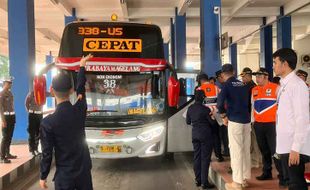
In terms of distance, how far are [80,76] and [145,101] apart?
4.37 metres

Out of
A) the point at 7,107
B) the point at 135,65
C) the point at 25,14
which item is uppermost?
the point at 25,14

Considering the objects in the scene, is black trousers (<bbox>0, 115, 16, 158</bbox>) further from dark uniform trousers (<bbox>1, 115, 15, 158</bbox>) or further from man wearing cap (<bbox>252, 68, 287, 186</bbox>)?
man wearing cap (<bbox>252, 68, 287, 186</bbox>)

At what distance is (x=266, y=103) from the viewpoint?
6.45 meters

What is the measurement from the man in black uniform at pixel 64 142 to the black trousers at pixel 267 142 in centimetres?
330

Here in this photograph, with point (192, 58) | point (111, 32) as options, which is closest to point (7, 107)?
point (111, 32)

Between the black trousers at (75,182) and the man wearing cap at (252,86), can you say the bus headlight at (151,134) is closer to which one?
the man wearing cap at (252,86)

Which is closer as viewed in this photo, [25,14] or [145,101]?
[145,101]

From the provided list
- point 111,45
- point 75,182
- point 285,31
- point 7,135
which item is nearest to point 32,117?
point 7,135

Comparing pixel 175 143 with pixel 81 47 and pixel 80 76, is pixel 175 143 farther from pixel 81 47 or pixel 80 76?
pixel 80 76

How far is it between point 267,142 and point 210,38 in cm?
471

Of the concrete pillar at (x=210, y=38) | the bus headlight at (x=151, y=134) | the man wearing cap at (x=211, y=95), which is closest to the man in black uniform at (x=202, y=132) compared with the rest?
the man wearing cap at (x=211, y=95)

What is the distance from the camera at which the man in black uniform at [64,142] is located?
12.7ft

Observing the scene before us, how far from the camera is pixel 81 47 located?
29.0 ft

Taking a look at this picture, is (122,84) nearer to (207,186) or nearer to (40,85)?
(40,85)
